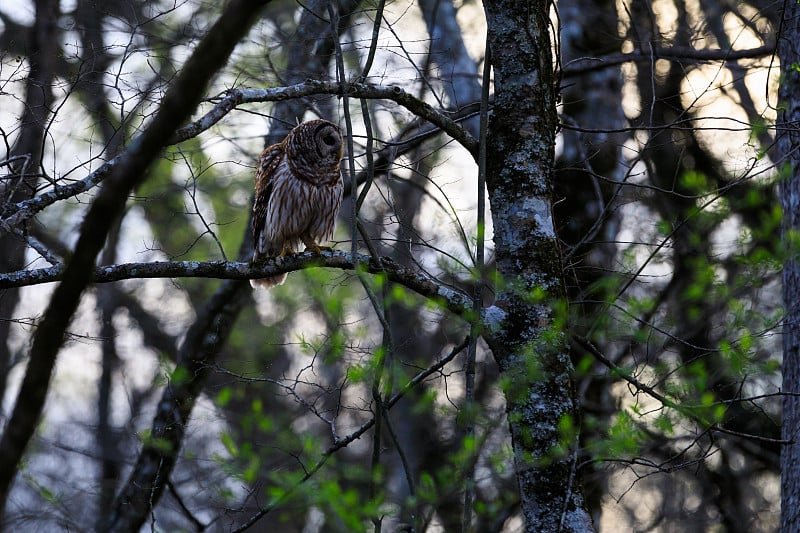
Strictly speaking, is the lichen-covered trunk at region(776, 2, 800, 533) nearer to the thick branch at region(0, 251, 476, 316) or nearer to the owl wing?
the thick branch at region(0, 251, 476, 316)

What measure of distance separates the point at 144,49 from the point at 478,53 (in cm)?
526

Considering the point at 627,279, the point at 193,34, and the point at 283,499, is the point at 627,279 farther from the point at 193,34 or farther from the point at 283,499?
the point at 193,34

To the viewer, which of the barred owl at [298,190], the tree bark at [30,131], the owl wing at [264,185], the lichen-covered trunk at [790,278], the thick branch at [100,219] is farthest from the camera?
the owl wing at [264,185]

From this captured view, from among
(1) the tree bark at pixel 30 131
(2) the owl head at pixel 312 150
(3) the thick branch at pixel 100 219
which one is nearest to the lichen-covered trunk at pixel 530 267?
(3) the thick branch at pixel 100 219

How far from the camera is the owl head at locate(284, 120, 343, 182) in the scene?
7.20m

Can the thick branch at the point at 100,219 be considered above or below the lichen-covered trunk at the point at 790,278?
below

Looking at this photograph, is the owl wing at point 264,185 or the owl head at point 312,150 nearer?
the owl head at point 312,150

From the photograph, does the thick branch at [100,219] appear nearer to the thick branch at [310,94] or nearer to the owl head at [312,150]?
the thick branch at [310,94]

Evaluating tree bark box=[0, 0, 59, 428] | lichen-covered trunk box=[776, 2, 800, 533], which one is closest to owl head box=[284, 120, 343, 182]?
tree bark box=[0, 0, 59, 428]

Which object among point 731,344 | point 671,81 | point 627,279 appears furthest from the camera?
point 671,81

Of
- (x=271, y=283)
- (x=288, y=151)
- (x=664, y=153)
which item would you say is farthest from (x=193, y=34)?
(x=664, y=153)

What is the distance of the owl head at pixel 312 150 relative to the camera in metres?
7.20

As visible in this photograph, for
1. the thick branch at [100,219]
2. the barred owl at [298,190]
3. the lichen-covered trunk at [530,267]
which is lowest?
the thick branch at [100,219]

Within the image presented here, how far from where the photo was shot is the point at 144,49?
5887mm
